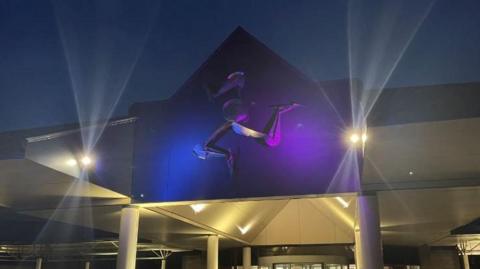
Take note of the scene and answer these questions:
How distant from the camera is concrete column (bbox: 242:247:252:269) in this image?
2325 centimetres

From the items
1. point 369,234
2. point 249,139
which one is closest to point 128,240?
point 249,139

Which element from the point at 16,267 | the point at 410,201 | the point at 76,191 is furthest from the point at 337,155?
the point at 16,267

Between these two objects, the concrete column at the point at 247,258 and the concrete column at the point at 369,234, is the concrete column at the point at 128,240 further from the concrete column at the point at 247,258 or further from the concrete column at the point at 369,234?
the concrete column at the point at 247,258

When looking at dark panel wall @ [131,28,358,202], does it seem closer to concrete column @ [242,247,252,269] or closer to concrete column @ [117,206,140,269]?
concrete column @ [117,206,140,269]

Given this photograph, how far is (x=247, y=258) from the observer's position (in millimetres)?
23391

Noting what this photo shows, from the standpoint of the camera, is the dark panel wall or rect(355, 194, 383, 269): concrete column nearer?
rect(355, 194, 383, 269): concrete column

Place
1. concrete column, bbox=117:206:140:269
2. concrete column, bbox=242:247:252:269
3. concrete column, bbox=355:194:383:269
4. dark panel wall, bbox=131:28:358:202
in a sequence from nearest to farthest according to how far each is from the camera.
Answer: concrete column, bbox=355:194:383:269 → dark panel wall, bbox=131:28:358:202 → concrete column, bbox=117:206:140:269 → concrete column, bbox=242:247:252:269

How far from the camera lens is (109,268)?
32.4 metres

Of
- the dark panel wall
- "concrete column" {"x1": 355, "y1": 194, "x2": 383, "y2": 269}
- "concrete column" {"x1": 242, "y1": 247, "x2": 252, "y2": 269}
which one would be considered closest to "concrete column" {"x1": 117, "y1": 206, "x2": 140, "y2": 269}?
the dark panel wall

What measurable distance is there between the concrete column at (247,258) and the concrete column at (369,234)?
1450cm

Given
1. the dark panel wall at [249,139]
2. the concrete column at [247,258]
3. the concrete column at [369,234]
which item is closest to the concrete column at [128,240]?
the dark panel wall at [249,139]

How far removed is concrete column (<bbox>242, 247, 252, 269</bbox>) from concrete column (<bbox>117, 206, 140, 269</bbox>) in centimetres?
1354

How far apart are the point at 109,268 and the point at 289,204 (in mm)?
17718

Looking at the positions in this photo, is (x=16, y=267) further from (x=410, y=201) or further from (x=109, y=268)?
(x=410, y=201)
